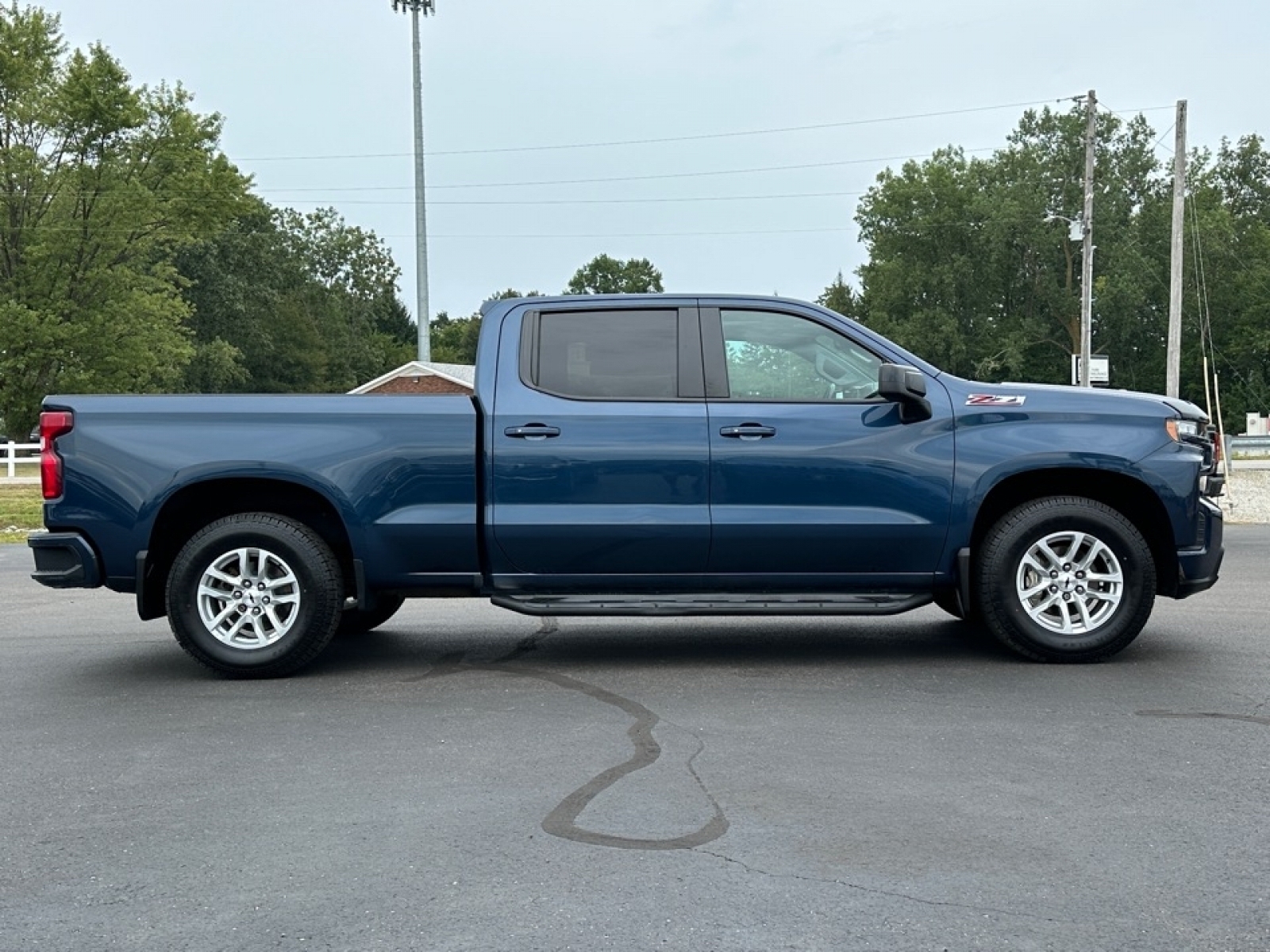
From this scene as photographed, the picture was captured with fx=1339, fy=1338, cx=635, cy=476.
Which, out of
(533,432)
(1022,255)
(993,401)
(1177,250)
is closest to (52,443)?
(533,432)

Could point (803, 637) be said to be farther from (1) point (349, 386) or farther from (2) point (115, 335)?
(1) point (349, 386)

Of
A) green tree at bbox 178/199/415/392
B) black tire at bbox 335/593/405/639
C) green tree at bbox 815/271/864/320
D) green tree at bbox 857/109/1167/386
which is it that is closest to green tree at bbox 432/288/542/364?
green tree at bbox 178/199/415/392

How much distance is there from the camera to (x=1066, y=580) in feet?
22.4

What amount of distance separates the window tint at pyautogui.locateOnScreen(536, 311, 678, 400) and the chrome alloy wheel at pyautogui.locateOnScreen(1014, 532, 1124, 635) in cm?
204

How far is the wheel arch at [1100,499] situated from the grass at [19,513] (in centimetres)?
1193

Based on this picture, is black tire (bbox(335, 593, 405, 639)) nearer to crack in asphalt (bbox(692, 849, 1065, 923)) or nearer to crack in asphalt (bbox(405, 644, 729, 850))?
crack in asphalt (bbox(405, 644, 729, 850))

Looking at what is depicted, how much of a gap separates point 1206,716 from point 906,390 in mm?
2022

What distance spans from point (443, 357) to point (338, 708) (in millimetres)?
115743

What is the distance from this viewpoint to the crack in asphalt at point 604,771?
407 centimetres

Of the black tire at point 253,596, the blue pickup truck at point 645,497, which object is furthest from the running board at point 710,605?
the black tire at point 253,596

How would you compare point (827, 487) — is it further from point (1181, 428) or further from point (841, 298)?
point (841, 298)

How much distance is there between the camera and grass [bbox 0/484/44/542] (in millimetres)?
17875

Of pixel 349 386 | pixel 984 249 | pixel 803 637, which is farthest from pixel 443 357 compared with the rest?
pixel 803 637

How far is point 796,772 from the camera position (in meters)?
4.83
